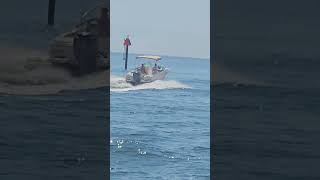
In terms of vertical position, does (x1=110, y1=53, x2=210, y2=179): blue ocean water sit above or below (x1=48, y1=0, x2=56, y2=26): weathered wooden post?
below

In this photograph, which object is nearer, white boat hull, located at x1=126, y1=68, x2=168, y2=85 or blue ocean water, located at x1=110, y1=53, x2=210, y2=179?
blue ocean water, located at x1=110, y1=53, x2=210, y2=179

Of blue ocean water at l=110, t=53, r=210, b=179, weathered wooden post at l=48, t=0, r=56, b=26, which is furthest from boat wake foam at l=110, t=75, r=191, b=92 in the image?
weathered wooden post at l=48, t=0, r=56, b=26

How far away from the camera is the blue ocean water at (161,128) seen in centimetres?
1073

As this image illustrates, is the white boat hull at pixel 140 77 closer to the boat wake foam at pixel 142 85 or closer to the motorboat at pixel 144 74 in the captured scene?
the motorboat at pixel 144 74

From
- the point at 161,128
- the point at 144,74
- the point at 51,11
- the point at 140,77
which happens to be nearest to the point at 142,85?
the point at 144,74

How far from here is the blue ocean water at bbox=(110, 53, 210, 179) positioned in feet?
35.2

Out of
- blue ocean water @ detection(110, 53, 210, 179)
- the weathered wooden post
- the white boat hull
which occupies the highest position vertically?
the white boat hull

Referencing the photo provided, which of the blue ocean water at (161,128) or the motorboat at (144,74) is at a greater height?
the motorboat at (144,74)
